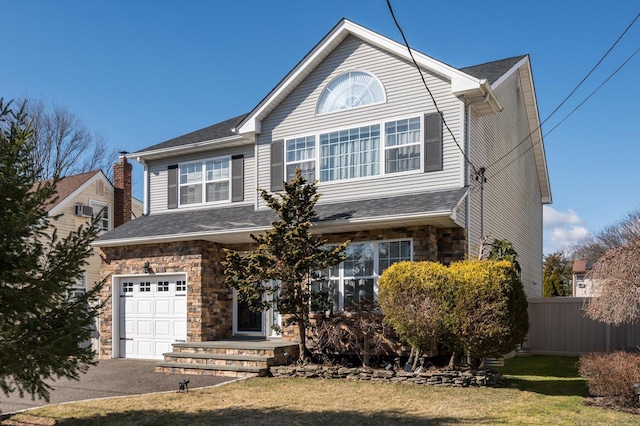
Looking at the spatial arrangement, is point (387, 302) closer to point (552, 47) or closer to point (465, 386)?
point (465, 386)

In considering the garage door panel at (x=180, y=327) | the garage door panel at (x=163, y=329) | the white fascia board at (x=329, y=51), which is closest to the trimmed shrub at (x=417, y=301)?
the white fascia board at (x=329, y=51)

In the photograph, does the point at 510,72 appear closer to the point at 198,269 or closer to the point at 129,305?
the point at 198,269

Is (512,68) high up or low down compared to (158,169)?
up

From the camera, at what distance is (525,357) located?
16.0 metres

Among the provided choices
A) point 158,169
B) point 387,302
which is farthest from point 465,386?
point 158,169

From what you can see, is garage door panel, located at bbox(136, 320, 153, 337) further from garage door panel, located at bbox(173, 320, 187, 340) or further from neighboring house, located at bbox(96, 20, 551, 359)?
garage door panel, located at bbox(173, 320, 187, 340)

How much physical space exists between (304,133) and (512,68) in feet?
19.5

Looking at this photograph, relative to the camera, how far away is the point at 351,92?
1420 cm

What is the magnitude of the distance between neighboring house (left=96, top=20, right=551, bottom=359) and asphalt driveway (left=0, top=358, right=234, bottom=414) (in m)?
2.03

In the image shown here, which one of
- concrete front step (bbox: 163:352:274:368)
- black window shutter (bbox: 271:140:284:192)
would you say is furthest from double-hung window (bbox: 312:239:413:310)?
black window shutter (bbox: 271:140:284:192)

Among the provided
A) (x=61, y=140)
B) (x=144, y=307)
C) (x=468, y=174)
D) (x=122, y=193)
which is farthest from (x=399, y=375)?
(x=61, y=140)

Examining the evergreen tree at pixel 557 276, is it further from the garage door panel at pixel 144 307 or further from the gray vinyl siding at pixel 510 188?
the garage door panel at pixel 144 307

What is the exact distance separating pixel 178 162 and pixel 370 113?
653 cm

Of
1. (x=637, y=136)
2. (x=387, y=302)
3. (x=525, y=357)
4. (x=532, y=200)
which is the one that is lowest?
(x=525, y=357)
